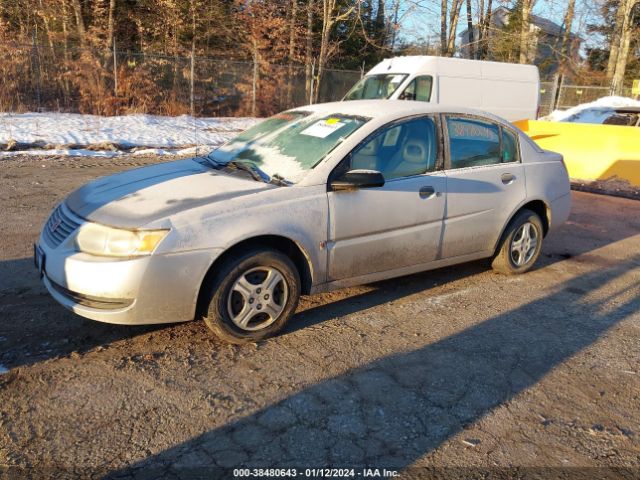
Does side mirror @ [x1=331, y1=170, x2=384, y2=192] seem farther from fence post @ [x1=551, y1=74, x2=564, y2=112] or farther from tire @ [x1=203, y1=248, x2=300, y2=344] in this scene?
fence post @ [x1=551, y1=74, x2=564, y2=112]

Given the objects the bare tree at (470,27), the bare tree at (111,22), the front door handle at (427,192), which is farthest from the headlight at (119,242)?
the bare tree at (470,27)

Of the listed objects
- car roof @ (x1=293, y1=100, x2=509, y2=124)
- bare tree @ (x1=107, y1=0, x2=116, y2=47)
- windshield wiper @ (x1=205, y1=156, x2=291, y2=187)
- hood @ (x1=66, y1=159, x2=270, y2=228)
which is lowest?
hood @ (x1=66, y1=159, x2=270, y2=228)

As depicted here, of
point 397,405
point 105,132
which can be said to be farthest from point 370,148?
point 105,132

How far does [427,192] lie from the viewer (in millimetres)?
4715

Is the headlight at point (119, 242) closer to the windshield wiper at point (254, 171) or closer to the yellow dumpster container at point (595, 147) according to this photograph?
the windshield wiper at point (254, 171)

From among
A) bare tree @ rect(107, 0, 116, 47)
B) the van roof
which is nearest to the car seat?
the van roof

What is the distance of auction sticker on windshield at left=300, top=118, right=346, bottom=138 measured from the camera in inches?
180

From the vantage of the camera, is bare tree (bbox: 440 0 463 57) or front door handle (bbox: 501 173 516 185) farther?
bare tree (bbox: 440 0 463 57)

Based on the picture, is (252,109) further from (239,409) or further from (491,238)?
(239,409)

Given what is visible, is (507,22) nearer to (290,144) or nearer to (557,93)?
(557,93)

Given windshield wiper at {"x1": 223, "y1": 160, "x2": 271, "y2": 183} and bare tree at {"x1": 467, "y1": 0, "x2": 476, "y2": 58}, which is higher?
bare tree at {"x1": 467, "y1": 0, "x2": 476, "y2": 58}

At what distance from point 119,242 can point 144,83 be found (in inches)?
741

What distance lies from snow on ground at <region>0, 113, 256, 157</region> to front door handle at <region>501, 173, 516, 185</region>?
9.43m

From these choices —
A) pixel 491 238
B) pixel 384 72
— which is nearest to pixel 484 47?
pixel 384 72
